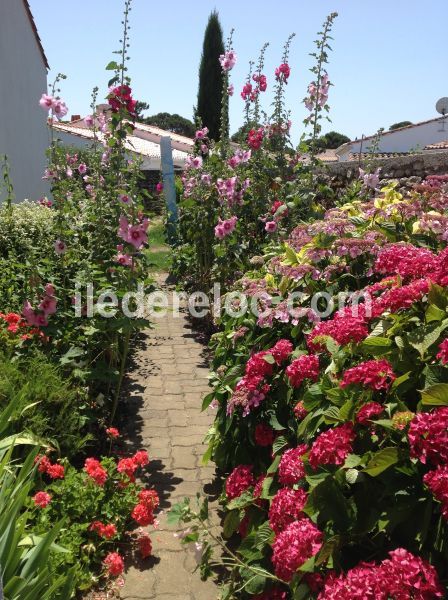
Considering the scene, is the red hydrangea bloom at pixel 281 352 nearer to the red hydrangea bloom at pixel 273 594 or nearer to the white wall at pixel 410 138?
the red hydrangea bloom at pixel 273 594

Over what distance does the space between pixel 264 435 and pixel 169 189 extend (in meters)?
7.19

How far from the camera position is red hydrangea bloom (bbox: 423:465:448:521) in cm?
127

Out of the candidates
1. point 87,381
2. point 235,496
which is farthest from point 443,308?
point 87,381

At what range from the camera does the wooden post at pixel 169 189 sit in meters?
8.58

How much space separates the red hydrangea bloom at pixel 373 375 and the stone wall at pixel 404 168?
4097 millimetres

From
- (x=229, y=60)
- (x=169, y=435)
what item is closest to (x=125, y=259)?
(x=169, y=435)

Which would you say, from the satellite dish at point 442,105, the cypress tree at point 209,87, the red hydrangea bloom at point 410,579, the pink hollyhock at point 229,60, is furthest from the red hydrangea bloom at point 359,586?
the cypress tree at point 209,87

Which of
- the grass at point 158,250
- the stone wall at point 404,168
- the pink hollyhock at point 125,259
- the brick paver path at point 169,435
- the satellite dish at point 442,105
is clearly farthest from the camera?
the satellite dish at point 442,105

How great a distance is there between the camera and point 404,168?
604 centimetres

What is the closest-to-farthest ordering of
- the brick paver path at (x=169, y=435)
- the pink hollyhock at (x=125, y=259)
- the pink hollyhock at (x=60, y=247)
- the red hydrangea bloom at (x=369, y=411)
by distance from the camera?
the red hydrangea bloom at (x=369, y=411), the brick paver path at (x=169, y=435), the pink hollyhock at (x=125, y=259), the pink hollyhock at (x=60, y=247)

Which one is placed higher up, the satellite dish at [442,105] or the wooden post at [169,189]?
the satellite dish at [442,105]

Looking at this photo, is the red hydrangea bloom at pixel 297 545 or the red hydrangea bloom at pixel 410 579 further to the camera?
the red hydrangea bloom at pixel 297 545

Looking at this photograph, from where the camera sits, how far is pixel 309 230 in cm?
305

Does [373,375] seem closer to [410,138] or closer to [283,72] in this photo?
[283,72]
